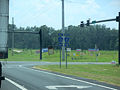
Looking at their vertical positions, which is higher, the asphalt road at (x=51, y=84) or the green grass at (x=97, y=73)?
the asphalt road at (x=51, y=84)

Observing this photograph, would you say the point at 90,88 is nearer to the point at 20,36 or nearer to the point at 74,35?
the point at 74,35

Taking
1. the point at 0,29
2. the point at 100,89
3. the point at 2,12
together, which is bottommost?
the point at 100,89

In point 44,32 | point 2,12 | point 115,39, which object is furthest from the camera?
point 44,32

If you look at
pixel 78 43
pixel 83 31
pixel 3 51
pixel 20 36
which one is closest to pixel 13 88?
pixel 3 51

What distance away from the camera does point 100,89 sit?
1216 centimetres

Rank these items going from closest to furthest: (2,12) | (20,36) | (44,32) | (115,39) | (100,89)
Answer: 1. (2,12)
2. (100,89)
3. (115,39)
4. (44,32)
5. (20,36)

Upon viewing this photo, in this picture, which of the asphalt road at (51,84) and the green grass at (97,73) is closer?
the asphalt road at (51,84)

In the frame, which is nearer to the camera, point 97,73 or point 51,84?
point 51,84

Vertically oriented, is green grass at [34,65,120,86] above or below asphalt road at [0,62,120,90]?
below

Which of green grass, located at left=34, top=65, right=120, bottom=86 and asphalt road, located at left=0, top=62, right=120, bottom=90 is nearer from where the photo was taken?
asphalt road, located at left=0, top=62, right=120, bottom=90

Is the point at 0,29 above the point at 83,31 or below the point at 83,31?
below

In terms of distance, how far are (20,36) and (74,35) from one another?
3536cm

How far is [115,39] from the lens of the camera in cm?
12875

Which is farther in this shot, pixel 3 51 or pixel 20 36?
pixel 20 36
